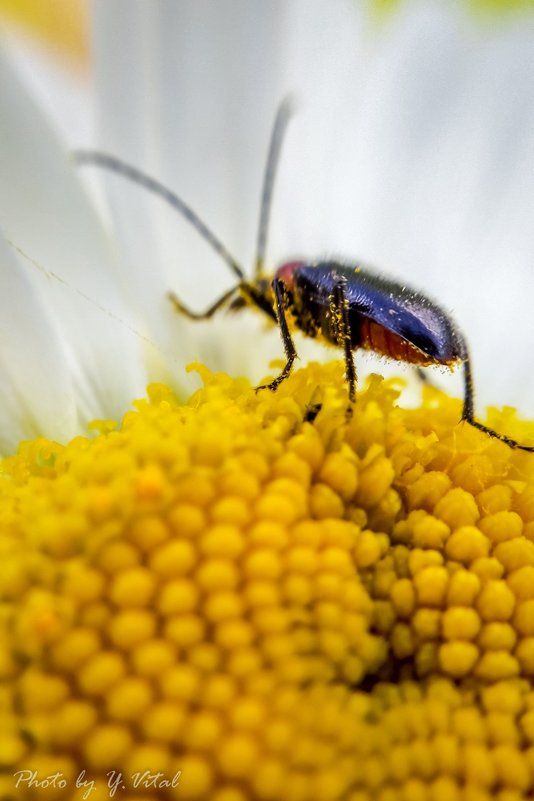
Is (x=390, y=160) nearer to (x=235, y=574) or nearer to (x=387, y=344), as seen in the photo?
(x=387, y=344)

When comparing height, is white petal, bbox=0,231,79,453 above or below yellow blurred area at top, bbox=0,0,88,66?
below

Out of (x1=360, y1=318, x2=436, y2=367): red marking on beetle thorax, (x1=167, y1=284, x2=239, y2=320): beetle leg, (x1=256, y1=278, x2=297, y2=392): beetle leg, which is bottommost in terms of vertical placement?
(x1=167, y1=284, x2=239, y2=320): beetle leg

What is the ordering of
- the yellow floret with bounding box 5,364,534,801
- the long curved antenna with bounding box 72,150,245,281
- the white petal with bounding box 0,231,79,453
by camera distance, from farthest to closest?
the long curved antenna with bounding box 72,150,245,281 → the white petal with bounding box 0,231,79,453 → the yellow floret with bounding box 5,364,534,801

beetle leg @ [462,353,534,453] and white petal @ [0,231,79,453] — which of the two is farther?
white petal @ [0,231,79,453]

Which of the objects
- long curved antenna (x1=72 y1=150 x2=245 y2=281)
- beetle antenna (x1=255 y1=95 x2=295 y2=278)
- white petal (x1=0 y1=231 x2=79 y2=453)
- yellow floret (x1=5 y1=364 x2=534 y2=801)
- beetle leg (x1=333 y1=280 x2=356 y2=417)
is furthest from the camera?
beetle antenna (x1=255 y1=95 x2=295 y2=278)

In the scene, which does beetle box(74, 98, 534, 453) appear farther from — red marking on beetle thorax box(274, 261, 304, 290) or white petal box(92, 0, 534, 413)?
white petal box(92, 0, 534, 413)

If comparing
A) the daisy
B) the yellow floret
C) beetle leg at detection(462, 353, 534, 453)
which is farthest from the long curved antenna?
the yellow floret
